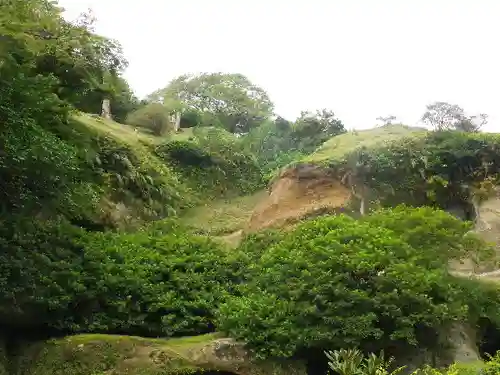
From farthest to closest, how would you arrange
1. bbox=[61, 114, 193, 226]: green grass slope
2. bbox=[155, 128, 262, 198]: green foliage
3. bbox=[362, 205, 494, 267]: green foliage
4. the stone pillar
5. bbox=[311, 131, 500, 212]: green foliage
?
the stone pillar
bbox=[155, 128, 262, 198]: green foliage
bbox=[311, 131, 500, 212]: green foliage
bbox=[61, 114, 193, 226]: green grass slope
bbox=[362, 205, 494, 267]: green foliage

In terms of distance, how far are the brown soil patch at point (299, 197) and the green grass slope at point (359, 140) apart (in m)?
0.69

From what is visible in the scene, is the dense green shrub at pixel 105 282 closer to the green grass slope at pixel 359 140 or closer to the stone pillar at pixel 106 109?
the green grass slope at pixel 359 140

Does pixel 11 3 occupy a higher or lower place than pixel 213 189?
higher

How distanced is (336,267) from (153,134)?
52.6ft

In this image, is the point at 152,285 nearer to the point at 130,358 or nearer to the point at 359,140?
the point at 130,358

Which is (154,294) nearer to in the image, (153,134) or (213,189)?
(213,189)

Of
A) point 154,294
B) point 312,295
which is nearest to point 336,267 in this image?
point 312,295

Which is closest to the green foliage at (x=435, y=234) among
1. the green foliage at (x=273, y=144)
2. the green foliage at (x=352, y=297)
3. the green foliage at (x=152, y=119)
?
the green foliage at (x=352, y=297)

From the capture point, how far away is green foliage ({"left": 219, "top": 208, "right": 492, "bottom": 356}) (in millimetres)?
12570

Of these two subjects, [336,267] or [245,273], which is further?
[245,273]

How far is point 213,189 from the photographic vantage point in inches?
973

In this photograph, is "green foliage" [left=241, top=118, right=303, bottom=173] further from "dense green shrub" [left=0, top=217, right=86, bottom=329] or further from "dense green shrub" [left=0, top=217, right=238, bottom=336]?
"dense green shrub" [left=0, top=217, right=86, bottom=329]

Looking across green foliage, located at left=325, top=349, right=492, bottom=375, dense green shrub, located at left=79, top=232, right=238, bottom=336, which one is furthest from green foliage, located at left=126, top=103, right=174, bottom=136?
green foliage, located at left=325, top=349, right=492, bottom=375

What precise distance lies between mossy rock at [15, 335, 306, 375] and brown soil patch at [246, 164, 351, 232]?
8383 mm
